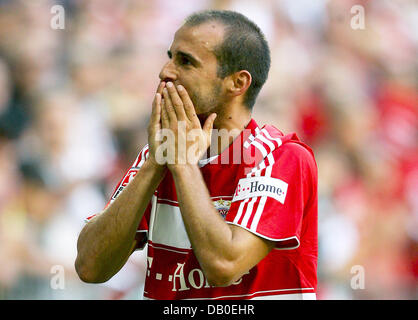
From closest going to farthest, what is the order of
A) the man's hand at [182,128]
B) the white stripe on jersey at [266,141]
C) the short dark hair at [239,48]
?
1. the man's hand at [182,128]
2. the white stripe on jersey at [266,141]
3. the short dark hair at [239,48]

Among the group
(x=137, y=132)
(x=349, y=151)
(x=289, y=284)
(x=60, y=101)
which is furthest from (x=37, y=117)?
(x=289, y=284)

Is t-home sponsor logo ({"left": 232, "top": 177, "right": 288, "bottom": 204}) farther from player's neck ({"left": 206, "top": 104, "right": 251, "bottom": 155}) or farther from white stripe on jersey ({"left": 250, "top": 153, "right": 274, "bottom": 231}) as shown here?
player's neck ({"left": 206, "top": 104, "right": 251, "bottom": 155})

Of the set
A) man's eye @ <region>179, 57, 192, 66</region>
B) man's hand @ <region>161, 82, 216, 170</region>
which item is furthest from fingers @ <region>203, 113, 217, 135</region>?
man's eye @ <region>179, 57, 192, 66</region>

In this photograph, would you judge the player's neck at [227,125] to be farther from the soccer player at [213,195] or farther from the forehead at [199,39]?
the forehead at [199,39]

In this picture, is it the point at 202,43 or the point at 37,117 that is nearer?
the point at 202,43

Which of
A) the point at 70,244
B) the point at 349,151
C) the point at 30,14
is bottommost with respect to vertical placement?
the point at 70,244

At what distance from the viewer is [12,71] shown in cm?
434

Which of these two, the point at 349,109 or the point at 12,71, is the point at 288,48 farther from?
the point at 12,71

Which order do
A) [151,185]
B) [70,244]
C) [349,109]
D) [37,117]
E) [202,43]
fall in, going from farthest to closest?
[349,109] < [37,117] < [70,244] < [202,43] < [151,185]

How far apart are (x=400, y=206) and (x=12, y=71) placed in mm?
3008

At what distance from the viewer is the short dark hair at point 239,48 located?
230cm

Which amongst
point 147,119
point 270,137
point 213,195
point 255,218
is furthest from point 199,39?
point 147,119

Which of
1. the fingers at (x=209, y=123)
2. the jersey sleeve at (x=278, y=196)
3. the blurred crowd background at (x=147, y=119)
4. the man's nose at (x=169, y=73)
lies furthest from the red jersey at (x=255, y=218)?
the blurred crowd background at (x=147, y=119)

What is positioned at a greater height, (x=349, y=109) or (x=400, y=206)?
(x=349, y=109)
